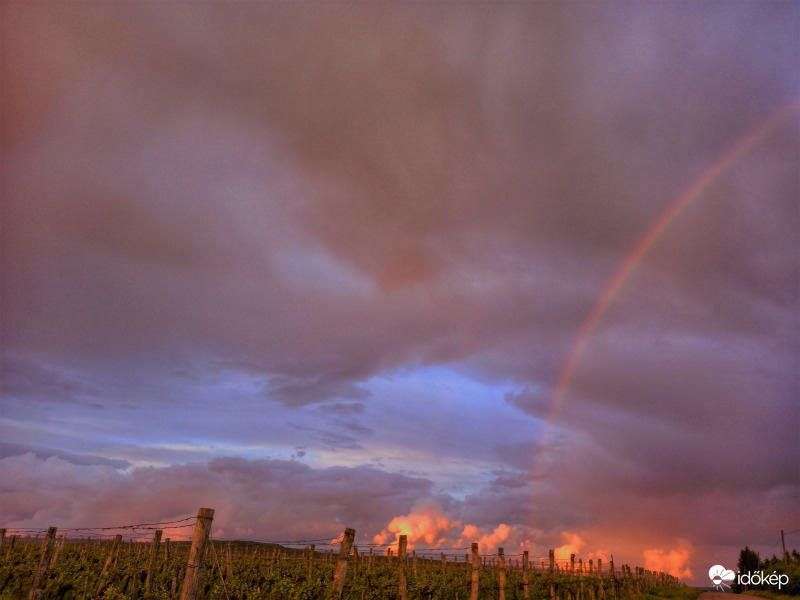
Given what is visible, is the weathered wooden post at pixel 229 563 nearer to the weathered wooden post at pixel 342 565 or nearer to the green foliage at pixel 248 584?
the green foliage at pixel 248 584

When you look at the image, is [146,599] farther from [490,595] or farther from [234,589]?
[490,595]

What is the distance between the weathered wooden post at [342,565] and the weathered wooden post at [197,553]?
12.4ft

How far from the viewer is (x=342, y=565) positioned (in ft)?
40.2


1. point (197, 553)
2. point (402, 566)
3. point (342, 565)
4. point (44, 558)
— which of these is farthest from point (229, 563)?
point (197, 553)

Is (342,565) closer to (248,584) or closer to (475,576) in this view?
(475,576)

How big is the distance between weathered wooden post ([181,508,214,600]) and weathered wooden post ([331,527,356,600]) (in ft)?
12.4

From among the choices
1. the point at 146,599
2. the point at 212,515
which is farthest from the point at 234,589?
the point at 212,515

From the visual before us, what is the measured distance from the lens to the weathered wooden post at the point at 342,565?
12.1 metres

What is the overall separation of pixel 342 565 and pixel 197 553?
4.18 metres

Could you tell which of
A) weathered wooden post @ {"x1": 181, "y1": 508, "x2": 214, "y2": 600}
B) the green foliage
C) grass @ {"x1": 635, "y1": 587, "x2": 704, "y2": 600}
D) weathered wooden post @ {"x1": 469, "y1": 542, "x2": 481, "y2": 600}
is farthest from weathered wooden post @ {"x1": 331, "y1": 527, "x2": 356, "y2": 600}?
grass @ {"x1": 635, "y1": 587, "x2": 704, "y2": 600}

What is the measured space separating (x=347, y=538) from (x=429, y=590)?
1579cm

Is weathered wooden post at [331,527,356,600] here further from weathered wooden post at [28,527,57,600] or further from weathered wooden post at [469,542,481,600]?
weathered wooden post at [28,527,57,600]

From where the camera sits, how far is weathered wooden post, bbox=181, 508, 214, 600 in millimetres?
8867

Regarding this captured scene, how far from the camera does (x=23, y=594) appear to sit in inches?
1189
